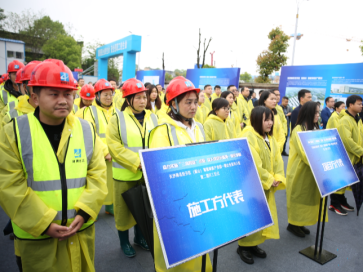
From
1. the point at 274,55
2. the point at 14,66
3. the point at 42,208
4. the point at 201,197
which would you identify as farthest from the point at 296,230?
the point at 274,55

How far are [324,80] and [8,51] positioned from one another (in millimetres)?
39930

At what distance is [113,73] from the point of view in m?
47.5

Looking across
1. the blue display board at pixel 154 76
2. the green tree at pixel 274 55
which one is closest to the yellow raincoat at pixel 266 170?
the blue display board at pixel 154 76

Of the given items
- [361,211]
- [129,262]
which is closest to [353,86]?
[361,211]

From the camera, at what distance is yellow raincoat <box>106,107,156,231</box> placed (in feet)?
9.45

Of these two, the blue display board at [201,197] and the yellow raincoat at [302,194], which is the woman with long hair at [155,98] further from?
the blue display board at [201,197]

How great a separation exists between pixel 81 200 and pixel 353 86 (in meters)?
10.6

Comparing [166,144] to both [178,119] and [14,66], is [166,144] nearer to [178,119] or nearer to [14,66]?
[178,119]

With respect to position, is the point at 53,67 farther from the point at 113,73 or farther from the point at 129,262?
the point at 113,73

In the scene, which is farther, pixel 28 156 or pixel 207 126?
pixel 207 126

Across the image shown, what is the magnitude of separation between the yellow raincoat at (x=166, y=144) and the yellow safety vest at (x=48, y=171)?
0.60m

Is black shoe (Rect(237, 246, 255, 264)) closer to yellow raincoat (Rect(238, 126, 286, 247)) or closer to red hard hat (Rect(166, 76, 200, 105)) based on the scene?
yellow raincoat (Rect(238, 126, 286, 247))

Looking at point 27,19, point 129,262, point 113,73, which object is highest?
point 27,19

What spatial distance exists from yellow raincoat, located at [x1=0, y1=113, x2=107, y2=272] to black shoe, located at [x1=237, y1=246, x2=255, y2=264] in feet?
6.41
